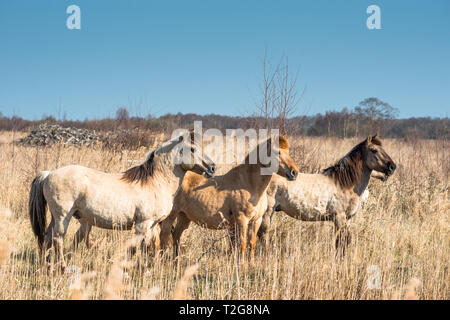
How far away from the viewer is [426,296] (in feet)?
12.5

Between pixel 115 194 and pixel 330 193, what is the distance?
3.49 meters

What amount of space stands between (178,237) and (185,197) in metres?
0.67

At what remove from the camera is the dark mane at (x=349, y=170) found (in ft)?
20.1

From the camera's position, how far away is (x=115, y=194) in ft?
15.0

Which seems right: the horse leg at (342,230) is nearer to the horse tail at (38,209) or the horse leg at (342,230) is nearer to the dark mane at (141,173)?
the dark mane at (141,173)

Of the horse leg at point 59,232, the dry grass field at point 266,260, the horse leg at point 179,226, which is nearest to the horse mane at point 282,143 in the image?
the dry grass field at point 266,260

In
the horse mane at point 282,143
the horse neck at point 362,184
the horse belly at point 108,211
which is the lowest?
the horse belly at point 108,211

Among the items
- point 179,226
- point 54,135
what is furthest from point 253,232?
point 54,135

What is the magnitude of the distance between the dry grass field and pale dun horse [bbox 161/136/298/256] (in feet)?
1.08

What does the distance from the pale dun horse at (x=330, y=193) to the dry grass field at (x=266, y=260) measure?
12.4 inches

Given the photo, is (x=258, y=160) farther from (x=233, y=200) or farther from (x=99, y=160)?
(x=99, y=160)

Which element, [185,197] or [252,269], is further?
[185,197]

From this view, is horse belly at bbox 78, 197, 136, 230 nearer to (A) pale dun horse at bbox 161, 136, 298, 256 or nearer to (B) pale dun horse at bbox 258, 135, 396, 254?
(A) pale dun horse at bbox 161, 136, 298, 256
